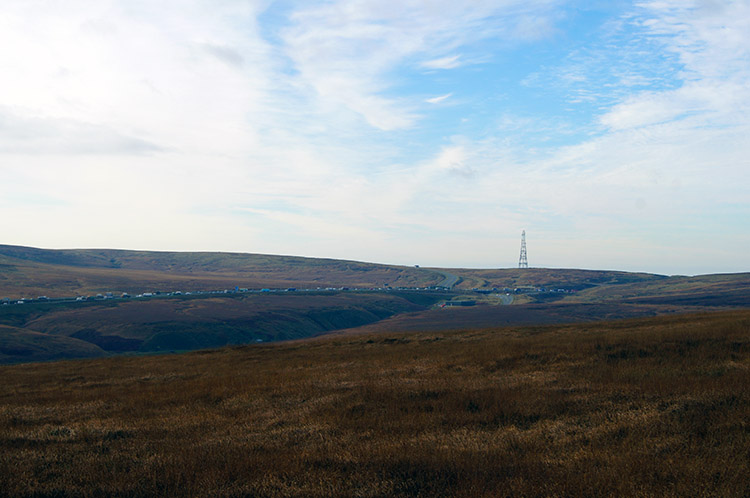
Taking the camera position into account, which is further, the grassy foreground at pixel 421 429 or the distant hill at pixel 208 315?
the distant hill at pixel 208 315

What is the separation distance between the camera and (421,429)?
12.3 metres

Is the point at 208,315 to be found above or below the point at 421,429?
below

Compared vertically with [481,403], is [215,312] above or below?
below

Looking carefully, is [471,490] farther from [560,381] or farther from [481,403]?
[560,381]

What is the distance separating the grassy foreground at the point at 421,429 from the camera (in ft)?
28.1

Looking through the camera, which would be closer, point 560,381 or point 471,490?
point 471,490

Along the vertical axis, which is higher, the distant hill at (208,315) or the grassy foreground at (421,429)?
the grassy foreground at (421,429)

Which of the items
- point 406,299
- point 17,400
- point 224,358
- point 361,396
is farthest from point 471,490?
point 406,299

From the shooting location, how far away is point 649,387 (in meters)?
14.8

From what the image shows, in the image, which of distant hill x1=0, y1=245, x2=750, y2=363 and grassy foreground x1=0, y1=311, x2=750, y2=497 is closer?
grassy foreground x1=0, y1=311, x2=750, y2=497

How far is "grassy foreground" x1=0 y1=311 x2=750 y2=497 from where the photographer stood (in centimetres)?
858

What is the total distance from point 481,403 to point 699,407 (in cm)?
530

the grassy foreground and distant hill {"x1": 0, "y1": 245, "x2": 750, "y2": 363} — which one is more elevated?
the grassy foreground

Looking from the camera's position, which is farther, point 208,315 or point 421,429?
point 208,315
